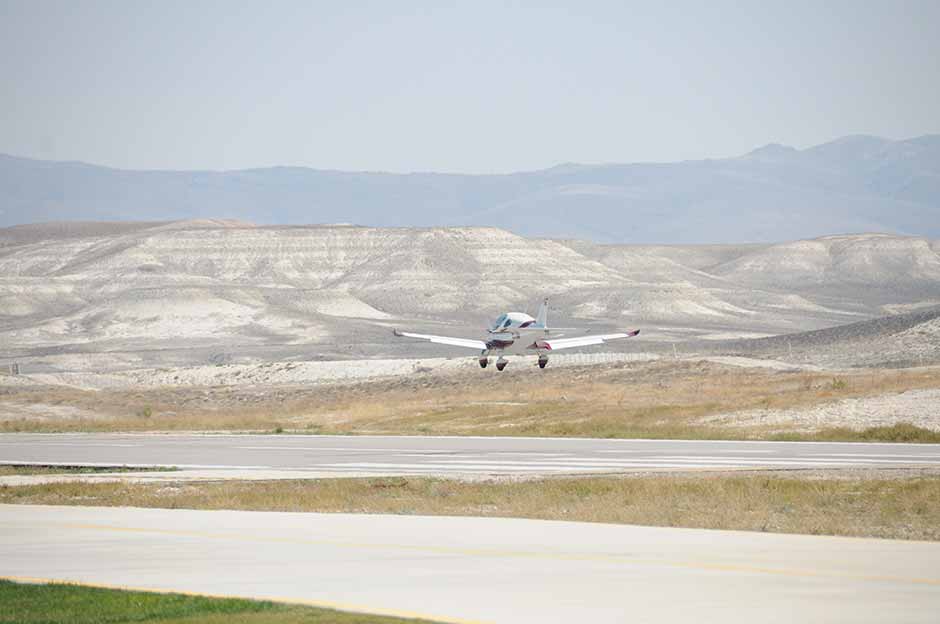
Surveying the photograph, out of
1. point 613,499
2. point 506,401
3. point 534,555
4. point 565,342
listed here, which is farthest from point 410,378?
point 534,555

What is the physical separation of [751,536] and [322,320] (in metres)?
156

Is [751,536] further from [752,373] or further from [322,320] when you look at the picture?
[322,320]

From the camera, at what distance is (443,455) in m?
→ 42.3

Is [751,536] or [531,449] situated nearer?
[751,536]

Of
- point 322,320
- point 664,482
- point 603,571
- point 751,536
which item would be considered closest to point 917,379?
point 664,482

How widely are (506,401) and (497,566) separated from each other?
55956mm

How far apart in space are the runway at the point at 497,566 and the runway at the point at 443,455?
475 inches

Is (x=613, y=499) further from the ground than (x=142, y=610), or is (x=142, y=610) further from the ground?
(x=142, y=610)

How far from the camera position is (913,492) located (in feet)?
87.8

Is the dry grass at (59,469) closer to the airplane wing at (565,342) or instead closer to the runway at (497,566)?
the runway at (497,566)

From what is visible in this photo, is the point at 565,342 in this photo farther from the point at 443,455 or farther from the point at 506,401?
the point at 443,455

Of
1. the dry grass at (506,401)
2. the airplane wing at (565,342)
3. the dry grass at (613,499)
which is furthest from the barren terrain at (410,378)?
the dry grass at (613,499)

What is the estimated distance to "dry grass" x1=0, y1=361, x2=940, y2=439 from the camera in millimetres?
57469

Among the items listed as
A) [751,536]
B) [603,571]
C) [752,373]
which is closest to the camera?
[603,571]
